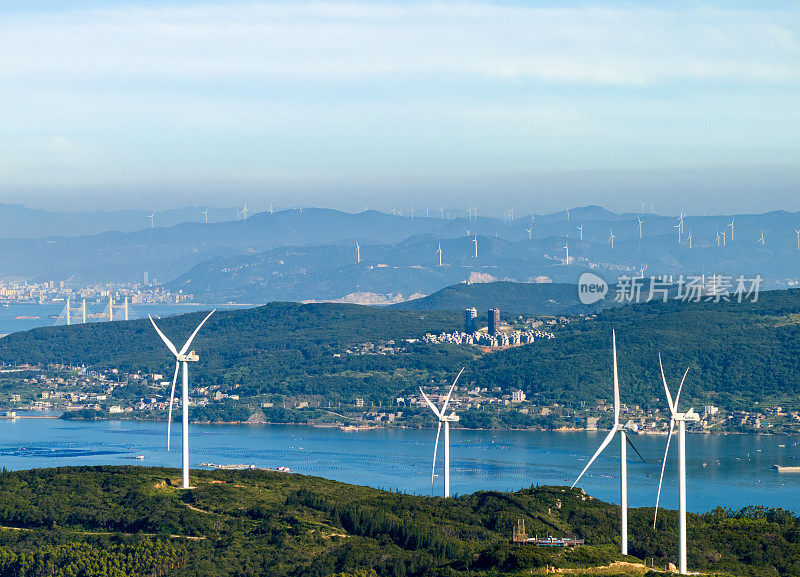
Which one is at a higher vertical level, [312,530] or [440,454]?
[312,530]

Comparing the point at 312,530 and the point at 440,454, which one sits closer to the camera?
the point at 312,530

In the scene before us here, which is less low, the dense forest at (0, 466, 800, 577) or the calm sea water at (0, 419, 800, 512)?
the dense forest at (0, 466, 800, 577)

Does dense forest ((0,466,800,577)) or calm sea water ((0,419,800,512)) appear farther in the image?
calm sea water ((0,419,800,512))

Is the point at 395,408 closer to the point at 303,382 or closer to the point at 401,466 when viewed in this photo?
the point at 303,382

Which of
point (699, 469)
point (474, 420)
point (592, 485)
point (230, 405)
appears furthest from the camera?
point (230, 405)

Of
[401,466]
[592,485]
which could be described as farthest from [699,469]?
[401,466]
